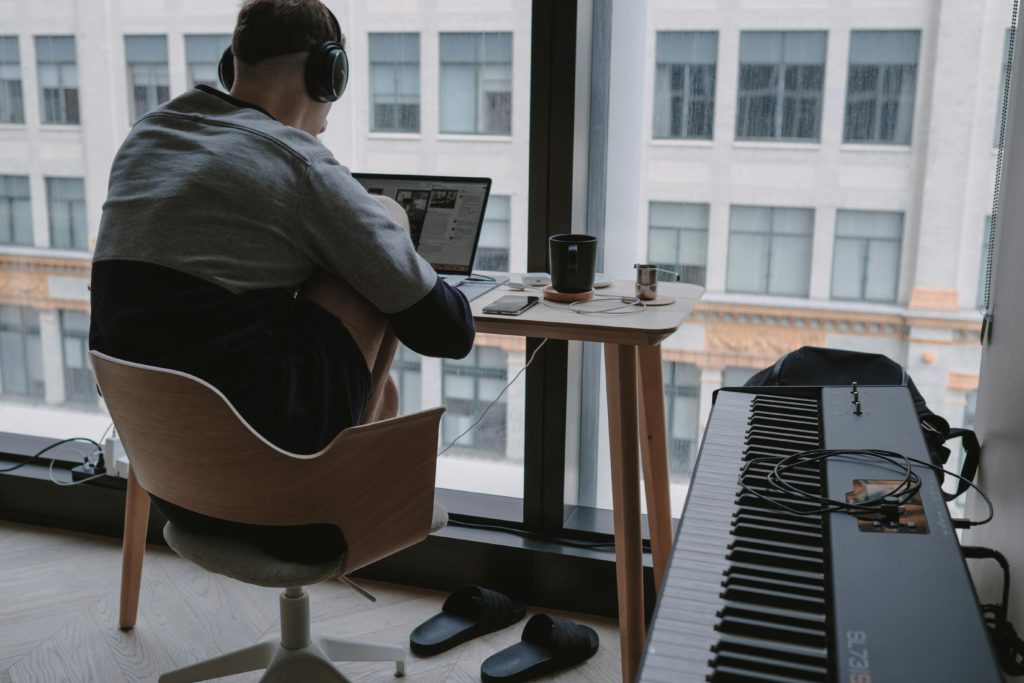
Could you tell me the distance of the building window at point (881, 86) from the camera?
192 cm

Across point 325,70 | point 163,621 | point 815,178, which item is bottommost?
point 163,621

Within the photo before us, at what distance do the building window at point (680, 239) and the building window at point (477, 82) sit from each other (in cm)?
40

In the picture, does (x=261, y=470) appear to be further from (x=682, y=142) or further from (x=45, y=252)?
(x=45, y=252)

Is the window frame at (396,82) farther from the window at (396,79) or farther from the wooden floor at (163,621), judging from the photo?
the wooden floor at (163,621)

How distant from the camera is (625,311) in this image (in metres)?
1.69

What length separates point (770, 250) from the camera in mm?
2074

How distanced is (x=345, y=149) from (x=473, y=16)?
A: 43 cm

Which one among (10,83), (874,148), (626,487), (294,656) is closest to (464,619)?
(294,656)

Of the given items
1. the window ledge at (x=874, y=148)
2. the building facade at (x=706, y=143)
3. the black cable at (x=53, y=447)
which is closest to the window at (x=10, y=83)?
the building facade at (x=706, y=143)

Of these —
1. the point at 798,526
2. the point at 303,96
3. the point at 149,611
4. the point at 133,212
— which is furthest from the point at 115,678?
the point at 798,526

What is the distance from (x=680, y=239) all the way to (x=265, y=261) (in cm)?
107

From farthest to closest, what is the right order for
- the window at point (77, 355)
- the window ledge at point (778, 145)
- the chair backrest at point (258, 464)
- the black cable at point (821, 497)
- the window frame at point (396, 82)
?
the window at point (77, 355) < the window frame at point (396, 82) < the window ledge at point (778, 145) < the chair backrest at point (258, 464) < the black cable at point (821, 497)

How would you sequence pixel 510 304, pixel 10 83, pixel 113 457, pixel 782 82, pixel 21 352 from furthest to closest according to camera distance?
pixel 21 352
pixel 10 83
pixel 113 457
pixel 782 82
pixel 510 304

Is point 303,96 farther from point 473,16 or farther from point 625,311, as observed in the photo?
point 473,16
